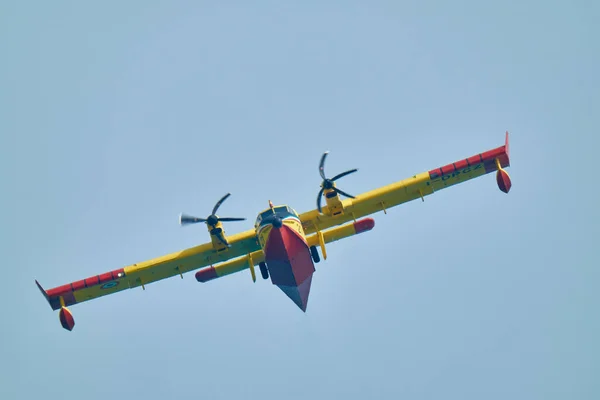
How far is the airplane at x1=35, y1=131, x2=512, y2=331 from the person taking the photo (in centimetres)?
3494

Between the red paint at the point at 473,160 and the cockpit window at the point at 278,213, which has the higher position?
the cockpit window at the point at 278,213

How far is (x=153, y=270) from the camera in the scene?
36094 millimetres

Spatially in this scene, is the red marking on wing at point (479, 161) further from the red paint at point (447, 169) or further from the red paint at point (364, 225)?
the red paint at point (364, 225)

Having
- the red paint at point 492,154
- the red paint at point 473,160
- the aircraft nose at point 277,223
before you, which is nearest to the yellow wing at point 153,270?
the aircraft nose at point 277,223

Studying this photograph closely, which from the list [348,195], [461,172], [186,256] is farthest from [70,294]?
[461,172]

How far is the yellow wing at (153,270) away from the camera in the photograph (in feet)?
117

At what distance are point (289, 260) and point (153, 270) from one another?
636 cm

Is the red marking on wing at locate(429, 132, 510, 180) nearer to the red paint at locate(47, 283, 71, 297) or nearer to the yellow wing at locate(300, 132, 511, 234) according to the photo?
the yellow wing at locate(300, 132, 511, 234)

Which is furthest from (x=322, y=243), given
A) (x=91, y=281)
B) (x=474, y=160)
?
(x=91, y=281)

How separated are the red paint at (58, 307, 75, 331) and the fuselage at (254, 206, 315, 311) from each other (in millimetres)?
8375

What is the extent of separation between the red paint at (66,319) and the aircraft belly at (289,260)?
8428mm

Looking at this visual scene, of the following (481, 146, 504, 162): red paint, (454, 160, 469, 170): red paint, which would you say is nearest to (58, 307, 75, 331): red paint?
(454, 160, 469, 170): red paint

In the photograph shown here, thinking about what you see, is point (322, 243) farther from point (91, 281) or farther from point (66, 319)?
point (66, 319)

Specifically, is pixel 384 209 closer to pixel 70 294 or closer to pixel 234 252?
pixel 234 252
